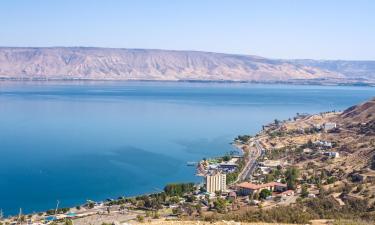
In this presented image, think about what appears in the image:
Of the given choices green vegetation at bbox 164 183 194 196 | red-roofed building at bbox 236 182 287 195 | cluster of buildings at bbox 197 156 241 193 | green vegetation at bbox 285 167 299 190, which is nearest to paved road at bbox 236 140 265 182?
cluster of buildings at bbox 197 156 241 193

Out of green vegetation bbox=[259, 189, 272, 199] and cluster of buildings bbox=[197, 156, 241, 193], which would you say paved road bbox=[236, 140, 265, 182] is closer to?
cluster of buildings bbox=[197, 156, 241, 193]

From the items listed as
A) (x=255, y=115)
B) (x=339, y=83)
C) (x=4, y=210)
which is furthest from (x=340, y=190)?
(x=339, y=83)

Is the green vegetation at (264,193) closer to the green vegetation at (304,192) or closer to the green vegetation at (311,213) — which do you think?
the green vegetation at (304,192)

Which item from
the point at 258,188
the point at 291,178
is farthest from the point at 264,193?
the point at 291,178

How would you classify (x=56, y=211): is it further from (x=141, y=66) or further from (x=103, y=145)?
(x=141, y=66)

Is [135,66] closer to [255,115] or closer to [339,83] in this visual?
[339,83]

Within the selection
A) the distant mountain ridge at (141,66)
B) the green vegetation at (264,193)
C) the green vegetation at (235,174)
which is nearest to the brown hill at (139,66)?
the distant mountain ridge at (141,66)
